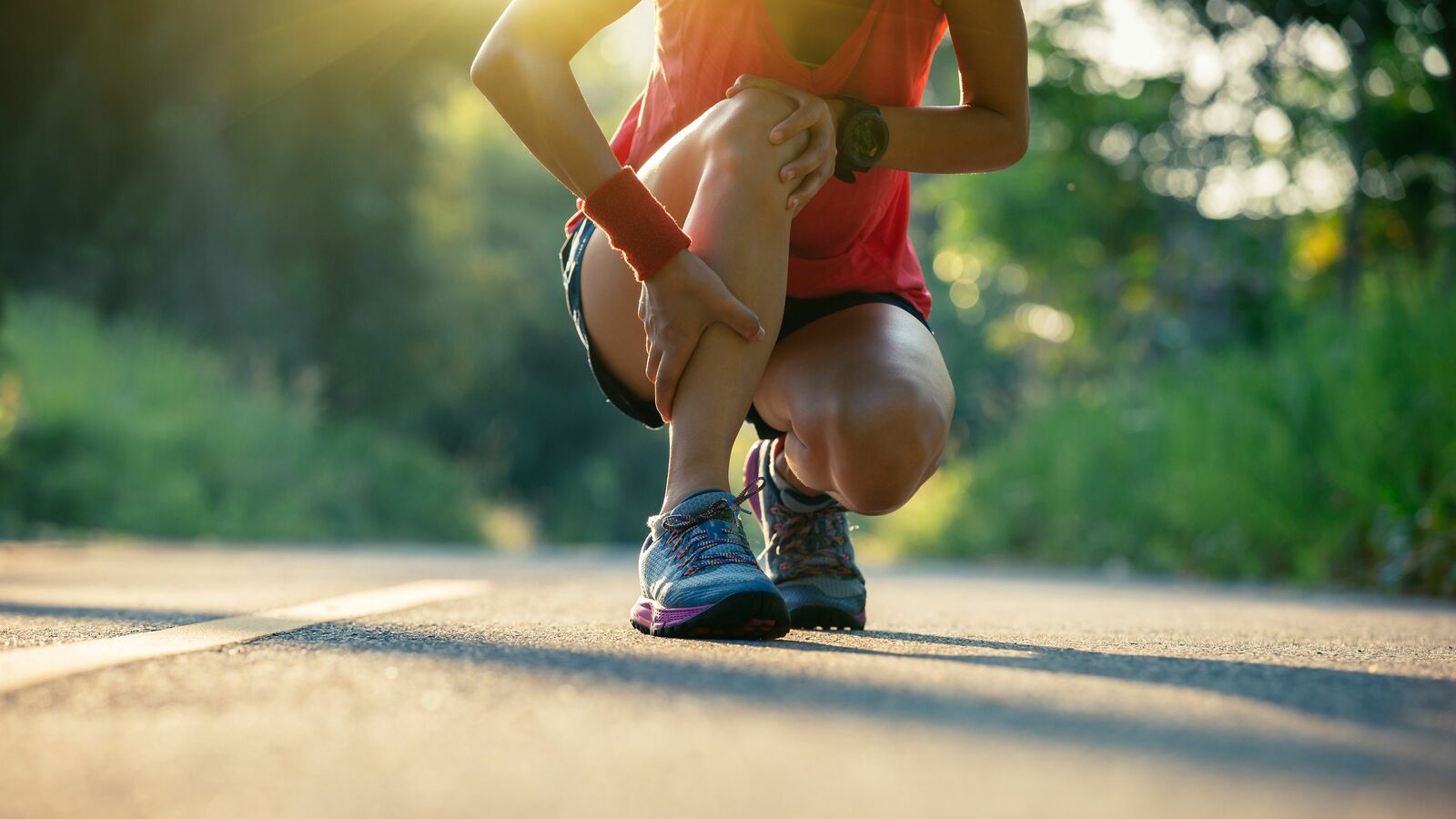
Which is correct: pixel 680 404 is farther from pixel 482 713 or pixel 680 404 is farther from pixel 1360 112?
pixel 1360 112

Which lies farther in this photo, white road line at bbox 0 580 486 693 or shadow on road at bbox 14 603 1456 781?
white road line at bbox 0 580 486 693

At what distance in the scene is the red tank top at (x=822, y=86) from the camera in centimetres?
244

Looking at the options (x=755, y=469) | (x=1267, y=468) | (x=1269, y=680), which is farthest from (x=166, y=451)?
(x=1269, y=680)

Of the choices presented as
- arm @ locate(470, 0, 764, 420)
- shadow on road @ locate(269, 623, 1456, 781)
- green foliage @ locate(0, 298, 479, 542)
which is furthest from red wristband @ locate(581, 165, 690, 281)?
green foliage @ locate(0, 298, 479, 542)

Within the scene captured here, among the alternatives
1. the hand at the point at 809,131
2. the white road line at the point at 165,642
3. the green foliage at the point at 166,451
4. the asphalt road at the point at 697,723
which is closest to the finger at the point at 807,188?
the hand at the point at 809,131

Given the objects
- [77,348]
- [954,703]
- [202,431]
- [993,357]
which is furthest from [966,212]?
[993,357]

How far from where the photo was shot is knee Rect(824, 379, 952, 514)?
7.55 feet

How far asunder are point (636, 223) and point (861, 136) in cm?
44

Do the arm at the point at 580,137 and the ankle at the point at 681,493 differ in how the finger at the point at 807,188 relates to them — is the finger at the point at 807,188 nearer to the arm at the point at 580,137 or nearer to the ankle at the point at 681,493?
the arm at the point at 580,137

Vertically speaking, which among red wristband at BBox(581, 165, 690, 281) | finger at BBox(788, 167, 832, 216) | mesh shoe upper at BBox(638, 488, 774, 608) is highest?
finger at BBox(788, 167, 832, 216)

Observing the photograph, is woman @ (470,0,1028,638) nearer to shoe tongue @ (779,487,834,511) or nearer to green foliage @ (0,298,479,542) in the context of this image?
shoe tongue @ (779,487,834,511)

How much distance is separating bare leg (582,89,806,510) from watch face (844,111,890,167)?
162 millimetres

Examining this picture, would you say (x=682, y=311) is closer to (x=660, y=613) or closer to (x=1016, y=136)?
(x=660, y=613)

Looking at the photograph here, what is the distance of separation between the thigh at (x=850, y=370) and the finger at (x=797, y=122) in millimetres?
402
